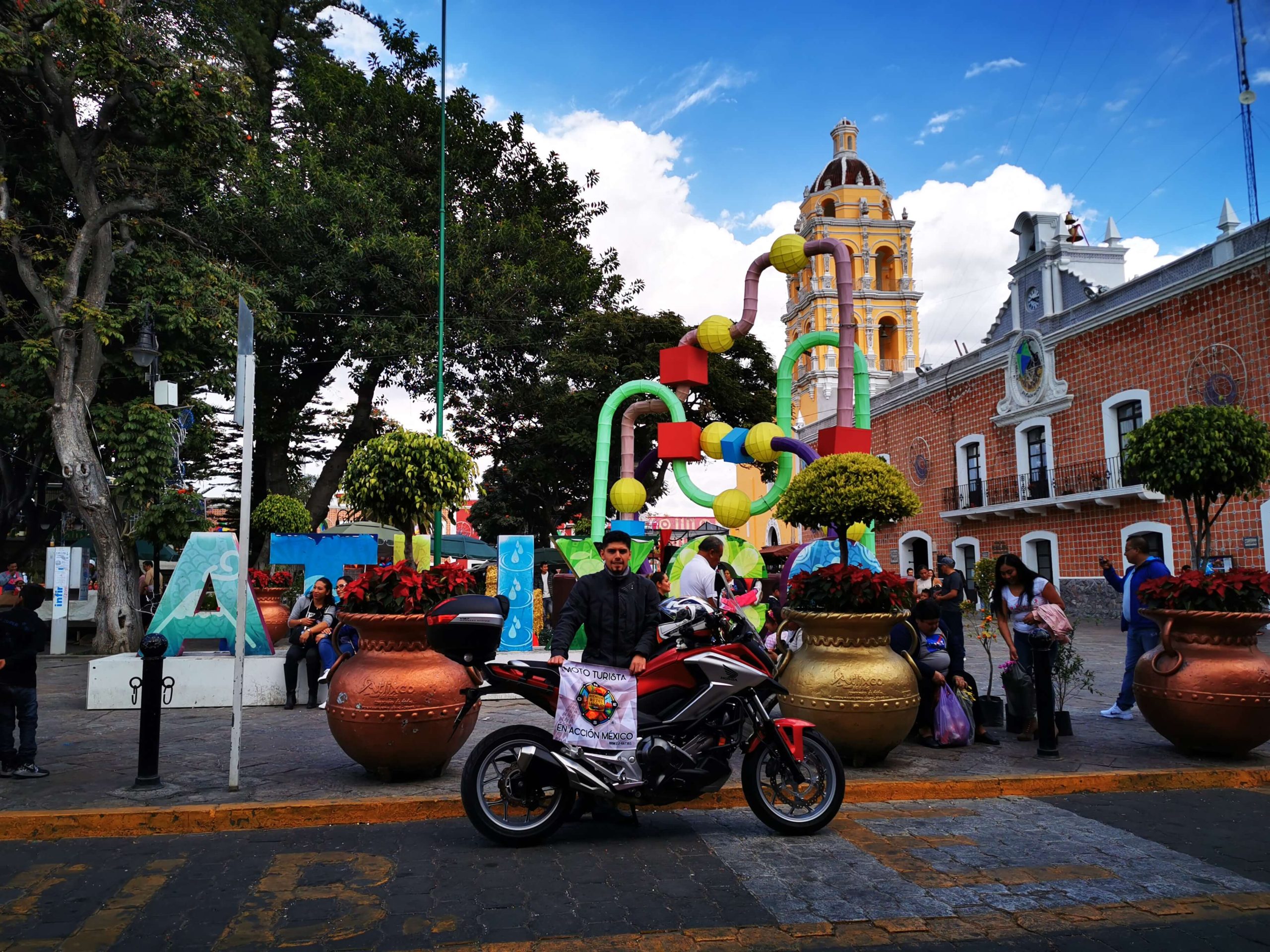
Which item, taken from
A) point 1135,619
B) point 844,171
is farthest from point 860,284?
point 1135,619

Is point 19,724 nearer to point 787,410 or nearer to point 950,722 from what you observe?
point 950,722

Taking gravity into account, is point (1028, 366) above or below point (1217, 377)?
above

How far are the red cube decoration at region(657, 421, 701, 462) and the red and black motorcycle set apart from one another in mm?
10003

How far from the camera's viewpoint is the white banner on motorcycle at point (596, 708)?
16.2ft

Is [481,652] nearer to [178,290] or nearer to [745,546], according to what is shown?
[745,546]

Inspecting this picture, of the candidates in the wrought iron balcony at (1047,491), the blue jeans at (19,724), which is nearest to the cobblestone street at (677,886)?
the blue jeans at (19,724)

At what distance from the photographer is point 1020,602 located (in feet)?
26.0

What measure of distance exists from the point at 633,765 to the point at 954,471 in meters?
27.7

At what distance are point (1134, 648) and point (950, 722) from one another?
233 cm

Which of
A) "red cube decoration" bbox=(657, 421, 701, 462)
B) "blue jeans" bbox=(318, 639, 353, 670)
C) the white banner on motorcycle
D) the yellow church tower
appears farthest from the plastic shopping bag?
the yellow church tower

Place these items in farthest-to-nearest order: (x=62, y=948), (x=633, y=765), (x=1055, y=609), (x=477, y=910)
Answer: (x=1055, y=609), (x=633, y=765), (x=477, y=910), (x=62, y=948)

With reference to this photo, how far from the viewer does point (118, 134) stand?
15867 mm

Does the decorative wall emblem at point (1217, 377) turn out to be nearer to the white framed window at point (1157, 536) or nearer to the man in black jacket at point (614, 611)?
the white framed window at point (1157, 536)

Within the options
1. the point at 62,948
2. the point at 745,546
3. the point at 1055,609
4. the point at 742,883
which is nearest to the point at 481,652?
the point at 742,883
